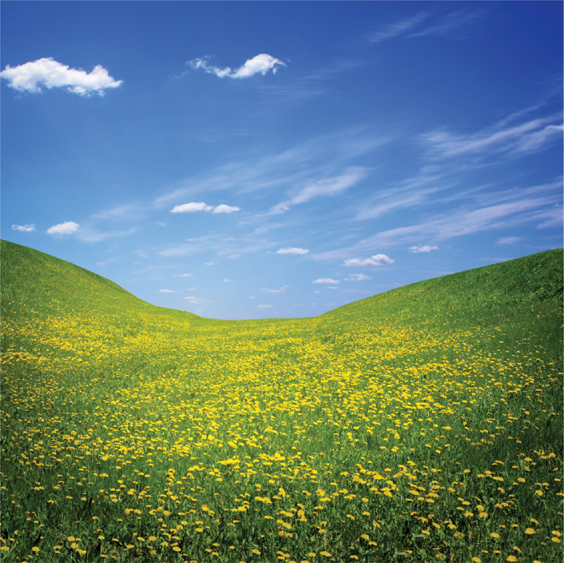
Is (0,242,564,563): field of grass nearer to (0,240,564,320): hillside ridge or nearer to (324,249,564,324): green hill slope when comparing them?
(324,249,564,324): green hill slope

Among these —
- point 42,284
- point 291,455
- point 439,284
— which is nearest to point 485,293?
point 439,284

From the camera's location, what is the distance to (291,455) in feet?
24.7

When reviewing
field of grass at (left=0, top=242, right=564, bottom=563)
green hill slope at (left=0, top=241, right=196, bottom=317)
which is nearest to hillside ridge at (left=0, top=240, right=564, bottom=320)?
green hill slope at (left=0, top=241, right=196, bottom=317)

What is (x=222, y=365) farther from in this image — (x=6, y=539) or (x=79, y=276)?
(x=79, y=276)

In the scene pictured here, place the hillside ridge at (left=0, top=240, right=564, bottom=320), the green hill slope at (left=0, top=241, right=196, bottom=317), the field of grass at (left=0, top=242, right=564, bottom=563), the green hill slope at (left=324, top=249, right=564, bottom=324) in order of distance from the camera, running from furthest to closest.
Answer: the green hill slope at (left=0, top=241, right=196, bottom=317) < the hillside ridge at (left=0, top=240, right=564, bottom=320) < the green hill slope at (left=324, top=249, right=564, bottom=324) < the field of grass at (left=0, top=242, right=564, bottom=563)

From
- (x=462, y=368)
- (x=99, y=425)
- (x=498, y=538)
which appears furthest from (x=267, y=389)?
(x=498, y=538)

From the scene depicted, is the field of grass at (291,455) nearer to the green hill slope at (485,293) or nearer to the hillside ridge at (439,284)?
the green hill slope at (485,293)

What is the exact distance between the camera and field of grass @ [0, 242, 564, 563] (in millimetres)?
4840

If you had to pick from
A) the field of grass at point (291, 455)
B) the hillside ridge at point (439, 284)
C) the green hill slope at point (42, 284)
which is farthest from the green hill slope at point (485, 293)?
the green hill slope at point (42, 284)

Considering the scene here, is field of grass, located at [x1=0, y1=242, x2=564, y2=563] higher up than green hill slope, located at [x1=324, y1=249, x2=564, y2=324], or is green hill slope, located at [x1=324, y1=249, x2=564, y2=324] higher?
green hill slope, located at [x1=324, y1=249, x2=564, y2=324]

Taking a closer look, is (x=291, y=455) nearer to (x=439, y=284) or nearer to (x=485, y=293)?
(x=485, y=293)

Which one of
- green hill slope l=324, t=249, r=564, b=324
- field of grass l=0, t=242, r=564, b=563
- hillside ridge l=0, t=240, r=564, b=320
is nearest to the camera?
field of grass l=0, t=242, r=564, b=563

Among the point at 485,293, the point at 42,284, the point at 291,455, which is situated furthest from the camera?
the point at 42,284

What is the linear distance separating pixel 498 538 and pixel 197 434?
255 inches
